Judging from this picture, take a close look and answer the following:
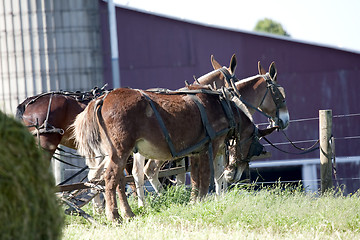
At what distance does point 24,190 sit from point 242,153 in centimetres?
551

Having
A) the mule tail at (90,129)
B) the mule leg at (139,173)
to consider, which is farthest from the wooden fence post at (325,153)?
the mule tail at (90,129)

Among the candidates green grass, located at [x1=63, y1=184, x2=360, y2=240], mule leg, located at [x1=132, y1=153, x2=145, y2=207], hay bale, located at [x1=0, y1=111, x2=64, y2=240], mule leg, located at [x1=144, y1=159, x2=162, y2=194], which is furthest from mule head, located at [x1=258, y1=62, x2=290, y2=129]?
hay bale, located at [x1=0, y1=111, x2=64, y2=240]

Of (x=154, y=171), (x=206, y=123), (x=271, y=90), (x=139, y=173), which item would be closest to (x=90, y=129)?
(x=206, y=123)

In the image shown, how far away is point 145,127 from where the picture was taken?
7402 mm

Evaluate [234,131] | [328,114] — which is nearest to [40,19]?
[234,131]

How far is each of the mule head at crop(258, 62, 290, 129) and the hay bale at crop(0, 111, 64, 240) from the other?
659 cm

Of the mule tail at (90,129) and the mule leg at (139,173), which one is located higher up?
the mule tail at (90,129)

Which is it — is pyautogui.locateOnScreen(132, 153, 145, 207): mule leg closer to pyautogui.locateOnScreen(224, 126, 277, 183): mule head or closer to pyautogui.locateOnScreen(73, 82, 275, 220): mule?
pyautogui.locateOnScreen(73, 82, 275, 220): mule

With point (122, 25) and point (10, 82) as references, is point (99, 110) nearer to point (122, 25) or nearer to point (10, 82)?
point (10, 82)

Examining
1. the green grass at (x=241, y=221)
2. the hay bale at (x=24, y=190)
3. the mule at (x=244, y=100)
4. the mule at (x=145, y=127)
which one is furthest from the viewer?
the mule at (x=244, y=100)

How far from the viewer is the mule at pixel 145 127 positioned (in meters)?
7.28

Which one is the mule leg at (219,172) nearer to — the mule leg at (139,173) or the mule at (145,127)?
the mule leg at (139,173)

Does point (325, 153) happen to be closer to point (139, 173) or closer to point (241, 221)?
point (139, 173)

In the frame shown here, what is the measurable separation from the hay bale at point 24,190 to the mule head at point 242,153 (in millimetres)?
5013
